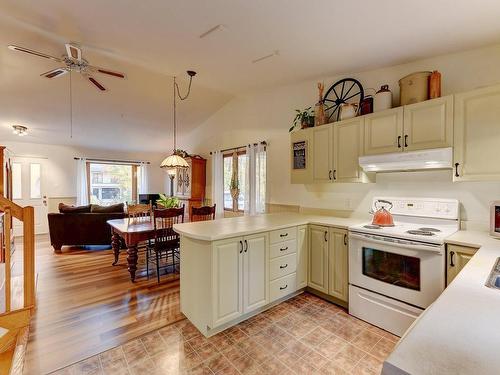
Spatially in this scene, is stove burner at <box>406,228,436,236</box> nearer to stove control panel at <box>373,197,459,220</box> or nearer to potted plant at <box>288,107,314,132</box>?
stove control panel at <box>373,197,459,220</box>

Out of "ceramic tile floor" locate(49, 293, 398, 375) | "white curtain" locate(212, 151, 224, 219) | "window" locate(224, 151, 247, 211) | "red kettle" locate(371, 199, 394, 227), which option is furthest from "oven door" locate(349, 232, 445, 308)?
"white curtain" locate(212, 151, 224, 219)

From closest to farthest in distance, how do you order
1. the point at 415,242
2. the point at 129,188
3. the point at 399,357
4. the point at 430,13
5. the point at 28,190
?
the point at 399,357 → the point at 430,13 → the point at 415,242 → the point at 28,190 → the point at 129,188

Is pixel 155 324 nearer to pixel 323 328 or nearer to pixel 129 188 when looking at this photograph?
pixel 323 328

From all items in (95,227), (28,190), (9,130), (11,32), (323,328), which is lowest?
(323,328)

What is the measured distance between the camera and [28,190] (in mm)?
5934

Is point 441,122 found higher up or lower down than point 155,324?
higher up

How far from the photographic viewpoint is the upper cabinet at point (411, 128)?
81.7 inches

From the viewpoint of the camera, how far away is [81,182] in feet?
21.2

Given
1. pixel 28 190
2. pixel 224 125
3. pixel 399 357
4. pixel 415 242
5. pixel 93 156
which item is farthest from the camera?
pixel 93 156

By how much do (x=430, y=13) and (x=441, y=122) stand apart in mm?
843

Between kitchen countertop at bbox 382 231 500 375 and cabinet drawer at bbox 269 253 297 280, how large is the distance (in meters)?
1.61

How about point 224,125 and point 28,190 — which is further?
point 28,190

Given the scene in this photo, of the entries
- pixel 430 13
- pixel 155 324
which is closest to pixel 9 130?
pixel 155 324

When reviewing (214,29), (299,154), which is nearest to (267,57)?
(214,29)
